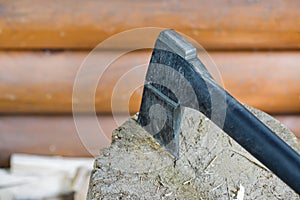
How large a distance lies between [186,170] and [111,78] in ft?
2.57

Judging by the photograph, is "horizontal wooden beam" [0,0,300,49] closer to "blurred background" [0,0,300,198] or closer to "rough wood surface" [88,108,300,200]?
"blurred background" [0,0,300,198]

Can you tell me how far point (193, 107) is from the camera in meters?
1.03

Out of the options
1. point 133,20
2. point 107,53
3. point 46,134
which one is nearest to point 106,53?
point 107,53

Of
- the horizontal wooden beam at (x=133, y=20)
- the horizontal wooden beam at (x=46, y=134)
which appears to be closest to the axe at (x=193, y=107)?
the horizontal wooden beam at (x=133, y=20)

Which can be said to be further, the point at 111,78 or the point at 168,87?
the point at 111,78

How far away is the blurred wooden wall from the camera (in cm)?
172

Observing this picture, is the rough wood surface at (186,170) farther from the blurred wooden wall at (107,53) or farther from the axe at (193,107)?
the blurred wooden wall at (107,53)

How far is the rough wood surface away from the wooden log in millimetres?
619

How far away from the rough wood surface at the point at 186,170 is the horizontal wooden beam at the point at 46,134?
71 cm

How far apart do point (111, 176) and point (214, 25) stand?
0.82m

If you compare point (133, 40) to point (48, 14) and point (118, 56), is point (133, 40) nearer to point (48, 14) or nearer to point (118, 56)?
point (118, 56)

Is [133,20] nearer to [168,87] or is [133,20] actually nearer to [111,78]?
[111,78]

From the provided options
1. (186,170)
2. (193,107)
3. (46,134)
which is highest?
(193,107)

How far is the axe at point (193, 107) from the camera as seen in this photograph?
2.95 ft
